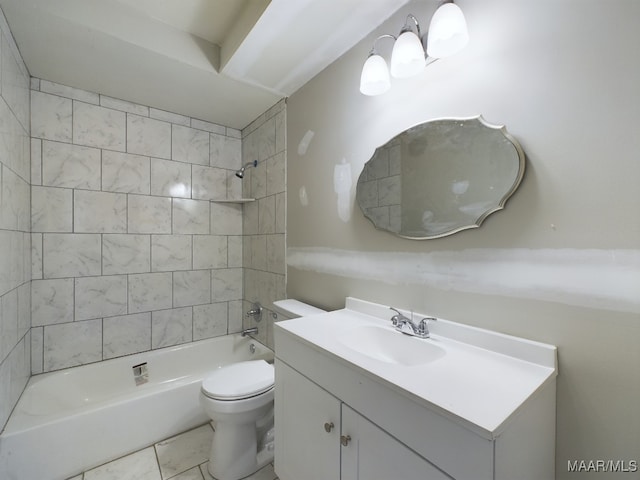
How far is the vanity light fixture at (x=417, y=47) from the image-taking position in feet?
3.17

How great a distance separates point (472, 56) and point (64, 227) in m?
2.58

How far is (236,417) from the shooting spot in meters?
1.44

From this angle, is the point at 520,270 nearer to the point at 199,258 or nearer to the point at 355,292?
the point at 355,292

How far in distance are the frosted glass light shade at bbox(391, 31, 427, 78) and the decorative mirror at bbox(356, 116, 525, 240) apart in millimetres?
220

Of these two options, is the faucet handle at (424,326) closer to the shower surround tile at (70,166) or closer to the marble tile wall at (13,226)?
the marble tile wall at (13,226)

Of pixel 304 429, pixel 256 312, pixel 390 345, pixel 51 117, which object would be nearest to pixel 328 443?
pixel 304 429

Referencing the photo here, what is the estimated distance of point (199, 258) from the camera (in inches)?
96.7

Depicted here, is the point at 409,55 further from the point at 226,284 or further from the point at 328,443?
the point at 226,284

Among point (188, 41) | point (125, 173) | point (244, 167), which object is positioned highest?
point (188, 41)

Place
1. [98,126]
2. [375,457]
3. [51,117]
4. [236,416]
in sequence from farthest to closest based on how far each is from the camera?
[98,126] < [51,117] < [236,416] < [375,457]

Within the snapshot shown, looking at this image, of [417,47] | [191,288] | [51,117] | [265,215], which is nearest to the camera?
[417,47]

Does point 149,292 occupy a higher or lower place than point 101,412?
higher

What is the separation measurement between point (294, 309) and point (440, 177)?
110cm
